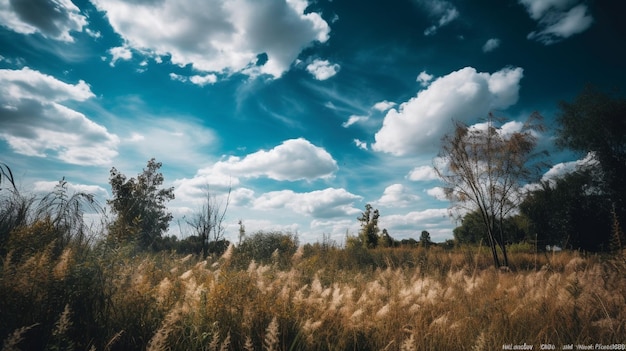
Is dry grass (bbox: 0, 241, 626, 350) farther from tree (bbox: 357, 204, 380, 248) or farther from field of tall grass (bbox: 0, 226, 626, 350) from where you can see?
tree (bbox: 357, 204, 380, 248)

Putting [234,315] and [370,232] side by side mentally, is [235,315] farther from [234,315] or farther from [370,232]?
[370,232]

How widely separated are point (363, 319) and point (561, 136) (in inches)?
1092

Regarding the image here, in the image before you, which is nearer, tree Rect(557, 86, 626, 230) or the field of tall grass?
the field of tall grass

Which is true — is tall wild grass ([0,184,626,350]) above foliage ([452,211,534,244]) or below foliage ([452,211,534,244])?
below

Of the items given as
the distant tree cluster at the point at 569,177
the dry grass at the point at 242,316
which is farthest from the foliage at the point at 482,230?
the dry grass at the point at 242,316

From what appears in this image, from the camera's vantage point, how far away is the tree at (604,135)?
20.1m

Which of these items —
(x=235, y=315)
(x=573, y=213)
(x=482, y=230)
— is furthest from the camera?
(x=573, y=213)

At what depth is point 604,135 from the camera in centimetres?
2109

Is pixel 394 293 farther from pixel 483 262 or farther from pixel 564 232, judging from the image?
pixel 564 232

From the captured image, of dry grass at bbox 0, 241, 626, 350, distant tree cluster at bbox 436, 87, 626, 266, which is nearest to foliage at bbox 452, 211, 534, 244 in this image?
distant tree cluster at bbox 436, 87, 626, 266

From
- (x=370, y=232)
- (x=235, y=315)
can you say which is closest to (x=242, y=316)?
(x=235, y=315)

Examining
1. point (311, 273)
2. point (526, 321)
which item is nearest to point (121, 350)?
point (526, 321)

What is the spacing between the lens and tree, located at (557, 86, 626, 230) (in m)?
20.1

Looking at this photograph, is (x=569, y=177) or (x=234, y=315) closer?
(x=234, y=315)
